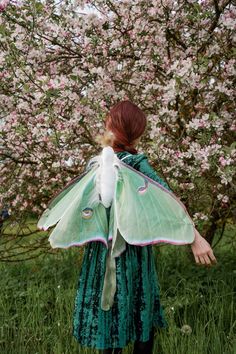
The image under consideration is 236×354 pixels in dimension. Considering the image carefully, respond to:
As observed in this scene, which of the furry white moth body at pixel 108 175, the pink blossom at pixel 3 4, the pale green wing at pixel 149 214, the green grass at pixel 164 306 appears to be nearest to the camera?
the pale green wing at pixel 149 214

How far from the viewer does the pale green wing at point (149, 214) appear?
2.45 m

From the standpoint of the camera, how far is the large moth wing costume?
2.46m

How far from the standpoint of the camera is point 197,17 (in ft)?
11.3

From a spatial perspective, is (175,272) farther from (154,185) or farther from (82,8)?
(154,185)

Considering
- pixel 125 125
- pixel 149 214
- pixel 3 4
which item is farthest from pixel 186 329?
pixel 3 4

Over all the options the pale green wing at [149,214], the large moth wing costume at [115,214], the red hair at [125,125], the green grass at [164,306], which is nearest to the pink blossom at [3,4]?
the red hair at [125,125]

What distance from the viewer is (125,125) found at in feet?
8.54

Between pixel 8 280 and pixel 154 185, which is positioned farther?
pixel 8 280

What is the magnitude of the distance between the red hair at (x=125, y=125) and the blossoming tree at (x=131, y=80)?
31.4 inches

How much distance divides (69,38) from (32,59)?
0.28 m

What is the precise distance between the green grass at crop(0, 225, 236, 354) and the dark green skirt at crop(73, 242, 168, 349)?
0.63 m

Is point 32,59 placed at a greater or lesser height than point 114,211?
greater

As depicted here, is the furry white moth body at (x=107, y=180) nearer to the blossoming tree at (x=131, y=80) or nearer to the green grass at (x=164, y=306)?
the blossoming tree at (x=131, y=80)

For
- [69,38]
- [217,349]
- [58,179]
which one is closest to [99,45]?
[69,38]
